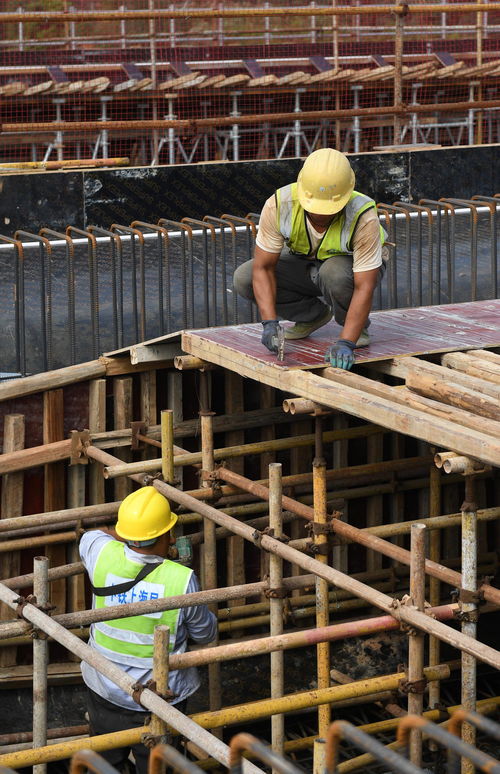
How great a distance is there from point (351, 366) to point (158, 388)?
279 cm

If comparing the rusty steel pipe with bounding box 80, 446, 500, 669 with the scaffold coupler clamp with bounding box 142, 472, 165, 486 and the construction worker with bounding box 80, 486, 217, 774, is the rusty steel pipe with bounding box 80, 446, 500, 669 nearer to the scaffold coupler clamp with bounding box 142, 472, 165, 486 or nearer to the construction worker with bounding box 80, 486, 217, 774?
the scaffold coupler clamp with bounding box 142, 472, 165, 486

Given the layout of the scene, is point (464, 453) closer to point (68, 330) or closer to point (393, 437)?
point (393, 437)

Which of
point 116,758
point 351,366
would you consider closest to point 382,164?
point 351,366

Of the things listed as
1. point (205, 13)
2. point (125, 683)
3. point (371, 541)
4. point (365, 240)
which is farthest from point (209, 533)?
point (205, 13)

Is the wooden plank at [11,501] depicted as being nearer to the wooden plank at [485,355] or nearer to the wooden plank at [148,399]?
the wooden plank at [148,399]

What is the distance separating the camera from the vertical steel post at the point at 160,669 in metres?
7.22

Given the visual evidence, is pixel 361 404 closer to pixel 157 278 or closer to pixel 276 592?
pixel 276 592

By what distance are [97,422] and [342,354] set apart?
3.00 m

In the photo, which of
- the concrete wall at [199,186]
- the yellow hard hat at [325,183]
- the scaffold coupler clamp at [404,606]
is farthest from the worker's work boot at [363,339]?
the concrete wall at [199,186]

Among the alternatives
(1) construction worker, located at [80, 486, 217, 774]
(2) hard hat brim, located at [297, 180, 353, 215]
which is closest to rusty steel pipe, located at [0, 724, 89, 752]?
(1) construction worker, located at [80, 486, 217, 774]

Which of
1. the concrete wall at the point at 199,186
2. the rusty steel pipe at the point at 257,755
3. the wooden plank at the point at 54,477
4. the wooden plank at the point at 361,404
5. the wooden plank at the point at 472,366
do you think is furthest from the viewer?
the concrete wall at the point at 199,186

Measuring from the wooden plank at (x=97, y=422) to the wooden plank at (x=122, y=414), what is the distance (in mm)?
121

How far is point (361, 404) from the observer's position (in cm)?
852

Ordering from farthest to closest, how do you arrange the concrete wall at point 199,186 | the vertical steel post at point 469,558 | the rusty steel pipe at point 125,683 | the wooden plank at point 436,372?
the concrete wall at point 199,186 < the wooden plank at point 436,372 < the vertical steel post at point 469,558 < the rusty steel pipe at point 125,683
